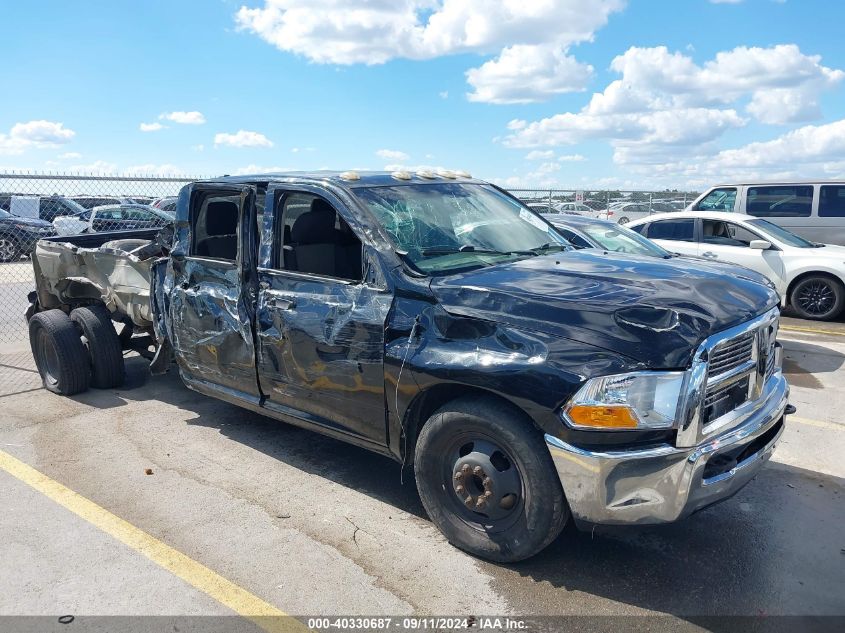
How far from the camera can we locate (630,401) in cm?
283

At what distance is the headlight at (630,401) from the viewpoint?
2.81 m

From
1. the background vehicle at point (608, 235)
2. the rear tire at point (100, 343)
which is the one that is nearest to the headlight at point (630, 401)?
the background vehicle at point (608, 235)

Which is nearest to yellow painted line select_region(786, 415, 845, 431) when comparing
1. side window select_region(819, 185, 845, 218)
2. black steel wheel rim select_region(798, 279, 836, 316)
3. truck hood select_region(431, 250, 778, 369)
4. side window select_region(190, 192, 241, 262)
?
truck hood select_region(431, 250, 778, 369)

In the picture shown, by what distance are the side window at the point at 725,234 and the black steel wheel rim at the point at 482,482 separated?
7979 millimetres

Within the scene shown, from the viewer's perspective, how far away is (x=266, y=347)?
4270mm

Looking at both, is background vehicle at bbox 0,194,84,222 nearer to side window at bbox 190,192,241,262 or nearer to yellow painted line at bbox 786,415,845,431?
side window at bbox 190,192,241,262

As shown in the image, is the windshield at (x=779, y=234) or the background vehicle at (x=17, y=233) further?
the background vehicle at (x=17, y=233)

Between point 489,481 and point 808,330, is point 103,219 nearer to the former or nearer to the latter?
point 808,330

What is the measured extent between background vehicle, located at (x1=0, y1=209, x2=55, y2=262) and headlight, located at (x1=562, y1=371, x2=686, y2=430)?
18.3 meters

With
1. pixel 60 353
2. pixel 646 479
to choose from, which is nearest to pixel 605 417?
pixel 646 479

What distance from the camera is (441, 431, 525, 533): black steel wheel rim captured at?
10.4 feet

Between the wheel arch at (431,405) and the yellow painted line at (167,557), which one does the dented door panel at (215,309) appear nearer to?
the yellow painted line at (167,557)

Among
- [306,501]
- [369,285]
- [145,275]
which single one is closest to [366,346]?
[369,285]

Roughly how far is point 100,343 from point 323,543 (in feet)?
12.1
